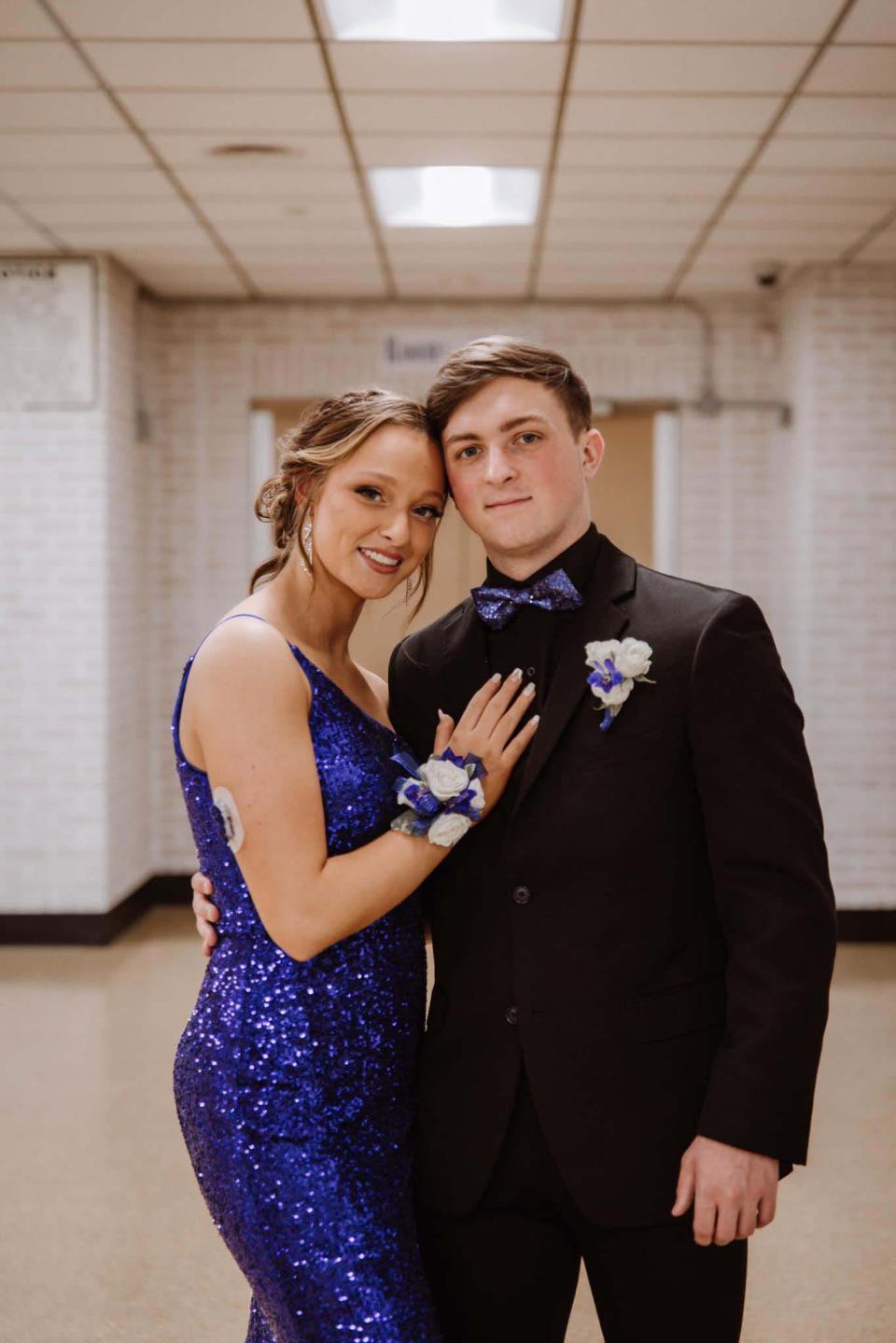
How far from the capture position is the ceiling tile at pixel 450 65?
404 centimetres

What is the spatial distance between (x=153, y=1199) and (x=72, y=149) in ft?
12.4

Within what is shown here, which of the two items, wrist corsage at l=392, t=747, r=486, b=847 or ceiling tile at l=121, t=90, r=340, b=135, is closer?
wrist corsage at l=392, t=747, r=486, b=847

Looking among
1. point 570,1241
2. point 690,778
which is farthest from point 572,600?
point 570,1241

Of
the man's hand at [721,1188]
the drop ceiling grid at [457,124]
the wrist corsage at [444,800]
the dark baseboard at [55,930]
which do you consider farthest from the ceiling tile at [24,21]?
the dark baseboard at [55,930]

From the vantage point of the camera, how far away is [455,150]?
4.97 m

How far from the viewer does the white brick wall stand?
6.70 m

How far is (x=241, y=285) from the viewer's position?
731 cm

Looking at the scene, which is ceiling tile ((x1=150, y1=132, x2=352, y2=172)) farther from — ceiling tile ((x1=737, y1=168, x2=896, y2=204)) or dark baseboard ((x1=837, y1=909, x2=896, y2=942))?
dark baseboard ((x1=837, y1=909, x2=896, y2=942))

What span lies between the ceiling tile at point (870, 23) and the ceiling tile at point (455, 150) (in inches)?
48.6

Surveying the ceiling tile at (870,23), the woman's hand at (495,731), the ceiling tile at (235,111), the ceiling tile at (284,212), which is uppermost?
the ceiling tile at (870,23)

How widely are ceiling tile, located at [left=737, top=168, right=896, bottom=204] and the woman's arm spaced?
4.23 metres

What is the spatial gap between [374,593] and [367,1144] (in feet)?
2.59

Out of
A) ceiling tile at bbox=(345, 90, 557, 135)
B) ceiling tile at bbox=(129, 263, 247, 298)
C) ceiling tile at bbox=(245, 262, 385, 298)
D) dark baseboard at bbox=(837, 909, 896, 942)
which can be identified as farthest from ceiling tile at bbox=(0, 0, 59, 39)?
dark baseboard at bbox=(837, 909, 896, 942)

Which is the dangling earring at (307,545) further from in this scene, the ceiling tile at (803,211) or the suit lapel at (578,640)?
the ceiling tile at (803,211)
